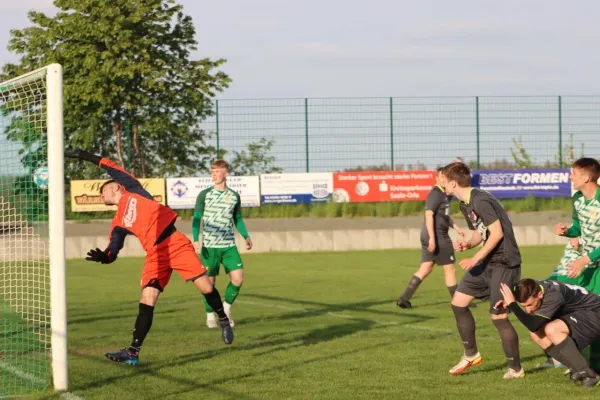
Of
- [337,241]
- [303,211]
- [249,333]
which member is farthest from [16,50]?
[249,333]

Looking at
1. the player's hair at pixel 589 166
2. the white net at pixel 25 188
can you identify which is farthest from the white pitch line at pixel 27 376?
the player's hair at pixel 589 166

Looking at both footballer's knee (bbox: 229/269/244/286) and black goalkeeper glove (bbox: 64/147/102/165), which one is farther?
footballer's knee (bbox: 229/269/244/286)

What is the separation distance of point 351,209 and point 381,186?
Answer: 3.66 feet

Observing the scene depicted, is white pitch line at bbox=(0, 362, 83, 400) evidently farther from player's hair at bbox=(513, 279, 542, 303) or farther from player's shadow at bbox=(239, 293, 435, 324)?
player's shadow at bbox=(239, 293, 435, 324)

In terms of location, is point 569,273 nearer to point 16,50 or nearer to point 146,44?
point 146,44

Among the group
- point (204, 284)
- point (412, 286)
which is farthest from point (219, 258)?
point (412, 286)

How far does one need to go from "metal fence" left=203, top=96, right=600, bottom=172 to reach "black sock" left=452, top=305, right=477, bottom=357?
68.3 ft

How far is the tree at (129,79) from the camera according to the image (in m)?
31.7

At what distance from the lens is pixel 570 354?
8.79 meters

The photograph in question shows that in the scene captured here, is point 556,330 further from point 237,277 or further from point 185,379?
point 237,277

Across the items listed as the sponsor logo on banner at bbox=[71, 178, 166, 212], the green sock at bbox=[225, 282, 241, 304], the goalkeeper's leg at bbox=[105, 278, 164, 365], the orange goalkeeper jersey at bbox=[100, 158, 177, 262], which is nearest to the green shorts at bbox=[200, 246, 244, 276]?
the green sock at bbox=[225, 282, 241, 304]

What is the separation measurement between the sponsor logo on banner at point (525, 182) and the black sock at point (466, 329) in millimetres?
22488

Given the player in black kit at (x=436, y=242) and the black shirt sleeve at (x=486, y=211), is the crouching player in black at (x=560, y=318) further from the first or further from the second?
the player in black kit at (x=436, y=242)

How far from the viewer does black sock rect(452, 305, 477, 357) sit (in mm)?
9641
